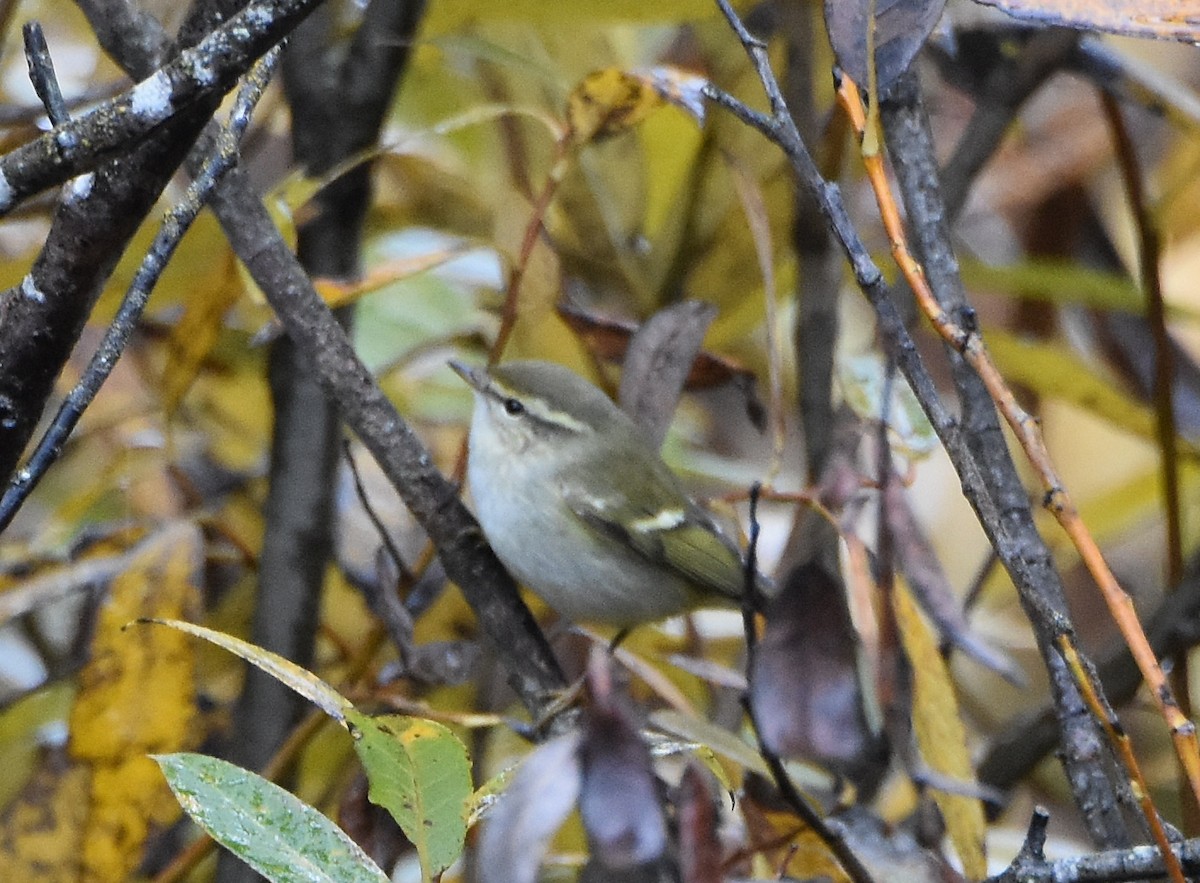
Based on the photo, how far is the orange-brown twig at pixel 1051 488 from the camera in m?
0.94

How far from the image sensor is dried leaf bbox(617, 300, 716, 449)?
5.69 feet

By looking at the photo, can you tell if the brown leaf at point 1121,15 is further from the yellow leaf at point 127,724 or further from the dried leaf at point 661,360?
the yellow leaf at point 127,724

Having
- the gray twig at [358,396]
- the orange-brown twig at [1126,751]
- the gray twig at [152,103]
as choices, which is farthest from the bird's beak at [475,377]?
the orange-brown twig at [1126,751]

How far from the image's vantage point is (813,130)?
2123 mm

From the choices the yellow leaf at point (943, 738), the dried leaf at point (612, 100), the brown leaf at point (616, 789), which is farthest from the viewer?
the dried leaf at point (612, 100)

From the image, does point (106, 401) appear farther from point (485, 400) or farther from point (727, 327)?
point (727, 327)

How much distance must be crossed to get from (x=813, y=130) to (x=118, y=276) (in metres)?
1.05

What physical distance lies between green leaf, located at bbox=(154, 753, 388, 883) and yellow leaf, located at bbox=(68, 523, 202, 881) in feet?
2.07

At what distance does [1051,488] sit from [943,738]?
55 centimetres

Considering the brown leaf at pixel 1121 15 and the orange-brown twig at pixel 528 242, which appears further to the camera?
the orange-brown twig at pixel 528 242

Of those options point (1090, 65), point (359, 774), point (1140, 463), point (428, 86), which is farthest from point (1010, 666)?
point (1140, 463)

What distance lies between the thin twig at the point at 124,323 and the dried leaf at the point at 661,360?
0.73 meters

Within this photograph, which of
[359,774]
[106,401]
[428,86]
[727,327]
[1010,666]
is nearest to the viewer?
[359,774]

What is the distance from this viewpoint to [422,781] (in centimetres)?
105
